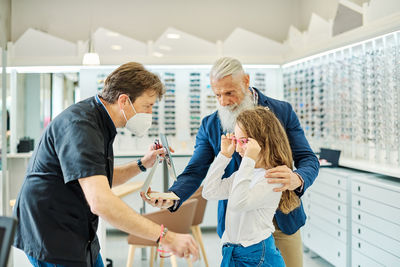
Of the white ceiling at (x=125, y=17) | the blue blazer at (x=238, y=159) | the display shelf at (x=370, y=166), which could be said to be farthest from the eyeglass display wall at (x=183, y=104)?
the blue blazer at (x=238, y=159)

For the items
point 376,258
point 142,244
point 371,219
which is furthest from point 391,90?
point 142,244

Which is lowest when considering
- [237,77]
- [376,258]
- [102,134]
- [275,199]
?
[376,258]

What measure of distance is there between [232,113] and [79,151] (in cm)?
100

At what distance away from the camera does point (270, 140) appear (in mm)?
1887

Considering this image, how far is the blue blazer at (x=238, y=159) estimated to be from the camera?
80.2 inches

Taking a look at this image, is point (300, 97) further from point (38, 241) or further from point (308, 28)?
point (38, 241)

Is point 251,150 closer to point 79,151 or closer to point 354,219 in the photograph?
point 79,151

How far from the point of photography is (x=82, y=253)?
157cm

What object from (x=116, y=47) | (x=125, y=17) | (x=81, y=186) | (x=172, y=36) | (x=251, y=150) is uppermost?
(x=125, y=17)

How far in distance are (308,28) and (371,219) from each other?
12.9 ft

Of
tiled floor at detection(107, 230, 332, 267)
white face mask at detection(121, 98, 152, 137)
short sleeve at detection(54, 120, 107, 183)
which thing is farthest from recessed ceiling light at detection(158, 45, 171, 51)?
short sleeve at detection(54, 120, 107, 183)

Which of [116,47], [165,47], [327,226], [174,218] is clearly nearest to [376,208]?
[327,226]

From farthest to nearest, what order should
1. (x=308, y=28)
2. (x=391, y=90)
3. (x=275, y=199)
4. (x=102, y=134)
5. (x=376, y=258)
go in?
(x=308, y=28)
(x=391, y=90)
(x=376, y=258)
(x=275, y=199)
(x=102, y=134)

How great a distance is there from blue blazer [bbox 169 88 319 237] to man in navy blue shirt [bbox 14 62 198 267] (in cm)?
51
